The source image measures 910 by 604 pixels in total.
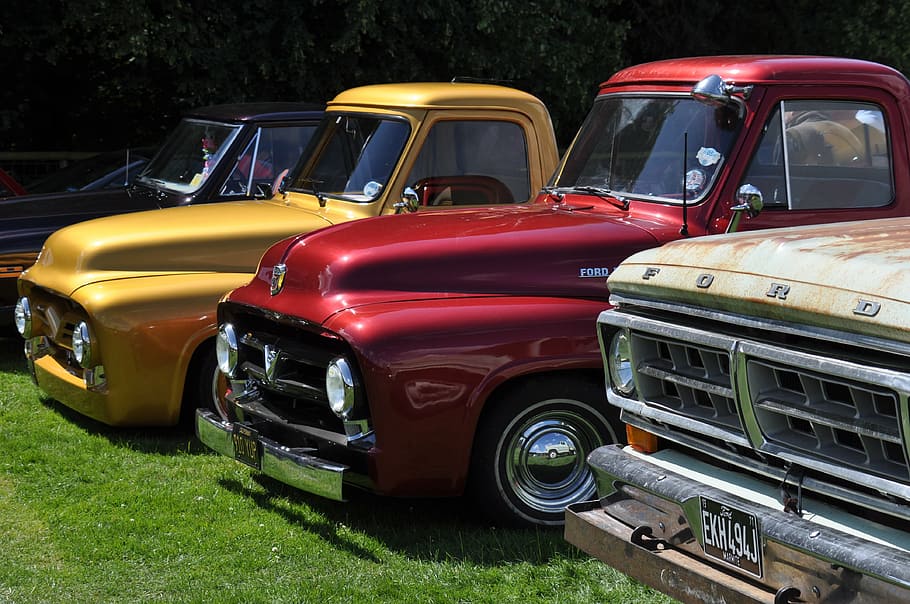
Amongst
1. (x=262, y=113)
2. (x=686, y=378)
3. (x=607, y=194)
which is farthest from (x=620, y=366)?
(x=262, y=113)

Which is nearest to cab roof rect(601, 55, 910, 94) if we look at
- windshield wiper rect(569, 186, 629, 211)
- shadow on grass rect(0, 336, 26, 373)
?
windshield wiper rect(569, 186, 629, 211)

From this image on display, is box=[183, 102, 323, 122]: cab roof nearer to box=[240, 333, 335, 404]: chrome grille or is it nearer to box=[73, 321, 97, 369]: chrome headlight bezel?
box=[73, 321, 97, 369]: chrome headlight bezel

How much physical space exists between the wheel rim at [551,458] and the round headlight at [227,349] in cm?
155

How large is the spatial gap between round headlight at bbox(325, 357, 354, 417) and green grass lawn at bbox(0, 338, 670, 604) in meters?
0.67

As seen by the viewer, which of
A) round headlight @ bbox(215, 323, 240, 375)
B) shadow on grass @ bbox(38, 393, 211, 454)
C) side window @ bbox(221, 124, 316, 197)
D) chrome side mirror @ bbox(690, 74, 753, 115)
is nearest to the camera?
chrome side mirror @ bbox(690, 74, 753, 115)

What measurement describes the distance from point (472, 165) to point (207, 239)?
1.64 m

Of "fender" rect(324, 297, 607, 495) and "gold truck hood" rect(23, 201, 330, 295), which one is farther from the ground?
"gold truck hood" rect(23, 201, 330, 295)

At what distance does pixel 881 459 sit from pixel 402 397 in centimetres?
223

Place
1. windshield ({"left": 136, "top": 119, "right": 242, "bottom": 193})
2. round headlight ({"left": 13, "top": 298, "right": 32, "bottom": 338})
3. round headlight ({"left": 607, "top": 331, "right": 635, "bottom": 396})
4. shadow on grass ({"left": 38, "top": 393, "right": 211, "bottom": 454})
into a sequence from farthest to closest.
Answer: windshield ({"left": 136, "top": 119, "right": 242, "bottom": 193}) → round headlight ({"left": 13, "top": 298, "right": 32, "bottom": 338}) → shadow on grass ({"left": 38, "top": 393, "right": 211, "bottom": 454}) → round headlight ({"left": 607, "top": 331, "right": 635, "bottom": 396})

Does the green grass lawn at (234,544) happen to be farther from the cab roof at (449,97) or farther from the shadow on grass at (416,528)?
the cab roof at (449,97)

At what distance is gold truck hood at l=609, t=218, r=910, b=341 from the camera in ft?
10.5

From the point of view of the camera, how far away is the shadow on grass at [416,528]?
5.18 metres

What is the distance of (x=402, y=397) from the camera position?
5.01m

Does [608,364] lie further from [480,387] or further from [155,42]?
[155,42]
